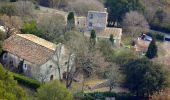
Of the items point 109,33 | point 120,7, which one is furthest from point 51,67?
point 120,7

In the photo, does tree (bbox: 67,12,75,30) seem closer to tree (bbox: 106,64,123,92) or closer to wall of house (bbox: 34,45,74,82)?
wall of house (bbox: 34,45,74,82)

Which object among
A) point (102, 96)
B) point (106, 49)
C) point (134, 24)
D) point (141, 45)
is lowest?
point (102, 96)

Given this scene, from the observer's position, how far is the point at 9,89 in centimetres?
3534

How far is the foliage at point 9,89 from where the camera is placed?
34.3 meters

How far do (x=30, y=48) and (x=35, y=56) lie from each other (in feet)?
3.98

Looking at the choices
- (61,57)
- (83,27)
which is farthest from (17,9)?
(61,57)

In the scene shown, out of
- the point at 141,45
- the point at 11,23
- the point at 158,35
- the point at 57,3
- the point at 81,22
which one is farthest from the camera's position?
the point at 57,3

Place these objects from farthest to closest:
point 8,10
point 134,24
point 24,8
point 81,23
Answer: point 134,24 < point 81,23 < point 24,8 < point 8,10

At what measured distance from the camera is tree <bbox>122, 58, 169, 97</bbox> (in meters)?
44.0

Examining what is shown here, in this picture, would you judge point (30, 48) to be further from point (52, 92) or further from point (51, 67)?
point (52, 92)

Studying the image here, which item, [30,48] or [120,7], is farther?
[120,7]

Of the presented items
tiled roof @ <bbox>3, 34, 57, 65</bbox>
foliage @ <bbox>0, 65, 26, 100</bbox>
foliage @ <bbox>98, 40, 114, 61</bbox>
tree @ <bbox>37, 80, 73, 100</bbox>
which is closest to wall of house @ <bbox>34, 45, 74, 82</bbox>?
tiled roof @ <bbox>3, 34, 57, 65</bbox>

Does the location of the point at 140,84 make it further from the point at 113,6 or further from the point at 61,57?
the point at 113,6

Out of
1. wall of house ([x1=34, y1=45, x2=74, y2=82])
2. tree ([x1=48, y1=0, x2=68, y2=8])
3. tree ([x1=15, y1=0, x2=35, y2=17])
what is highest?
tree ([x1=15, y1=0, x2=35, y2=17])
